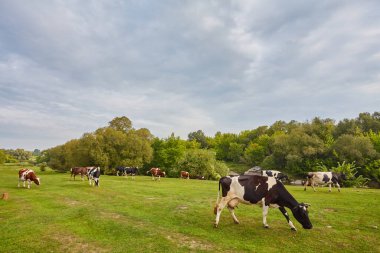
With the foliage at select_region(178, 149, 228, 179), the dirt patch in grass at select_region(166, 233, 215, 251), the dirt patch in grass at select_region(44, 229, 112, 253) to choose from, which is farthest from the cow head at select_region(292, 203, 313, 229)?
the foliage at select_region(178, 149, 228, 179)

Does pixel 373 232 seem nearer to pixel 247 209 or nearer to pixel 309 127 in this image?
pixel 247 209

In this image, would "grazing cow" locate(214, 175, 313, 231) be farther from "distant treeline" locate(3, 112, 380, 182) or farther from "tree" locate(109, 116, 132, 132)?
"tree" locate(109, 116, 132, 132)

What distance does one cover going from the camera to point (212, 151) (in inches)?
2354

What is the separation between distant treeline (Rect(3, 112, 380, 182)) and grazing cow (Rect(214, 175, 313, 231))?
37259mm

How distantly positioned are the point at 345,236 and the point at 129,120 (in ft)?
195

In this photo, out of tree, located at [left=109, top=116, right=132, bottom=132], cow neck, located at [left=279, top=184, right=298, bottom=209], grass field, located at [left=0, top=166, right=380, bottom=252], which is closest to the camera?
grass field, located at [left=0, top=166, right=380, bottom=252]

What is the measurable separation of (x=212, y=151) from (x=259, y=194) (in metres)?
47.6

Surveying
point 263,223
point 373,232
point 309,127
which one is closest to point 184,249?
point 263,223

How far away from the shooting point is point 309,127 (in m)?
68.0

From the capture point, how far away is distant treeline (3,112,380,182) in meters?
52.8

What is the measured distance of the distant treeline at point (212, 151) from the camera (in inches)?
2080

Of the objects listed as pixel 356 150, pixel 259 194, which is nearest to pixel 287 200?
pixel 259 194

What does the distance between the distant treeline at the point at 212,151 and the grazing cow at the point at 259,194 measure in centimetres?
3726

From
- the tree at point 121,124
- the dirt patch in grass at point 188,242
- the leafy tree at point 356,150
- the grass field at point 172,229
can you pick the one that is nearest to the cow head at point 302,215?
the grass field at point 172,229
